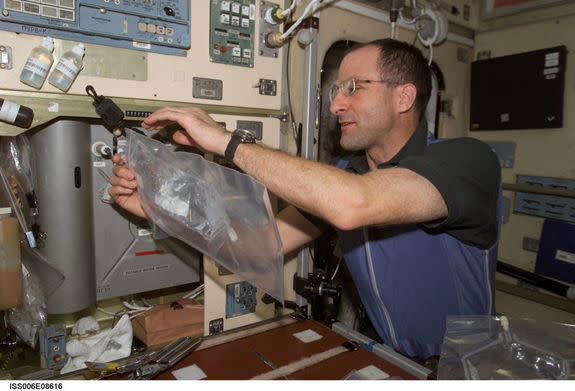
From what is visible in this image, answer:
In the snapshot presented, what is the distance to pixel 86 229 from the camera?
1.62 metres

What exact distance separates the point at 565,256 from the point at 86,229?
9.28ft

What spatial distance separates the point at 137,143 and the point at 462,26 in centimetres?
255

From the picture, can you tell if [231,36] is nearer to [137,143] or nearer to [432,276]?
[137,143]

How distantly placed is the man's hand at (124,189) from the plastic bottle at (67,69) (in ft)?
1.01

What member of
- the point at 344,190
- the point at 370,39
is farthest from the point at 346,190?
the point at 370,39

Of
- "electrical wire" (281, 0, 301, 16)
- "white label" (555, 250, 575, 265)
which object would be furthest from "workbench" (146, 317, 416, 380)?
"white label" (555, 250, 575, 265)

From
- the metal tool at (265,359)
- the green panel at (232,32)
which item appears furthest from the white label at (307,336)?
the green panel at (232,32)

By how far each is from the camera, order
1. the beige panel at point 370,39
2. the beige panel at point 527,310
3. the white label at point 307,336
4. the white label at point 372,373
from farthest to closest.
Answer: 1. the beige panel at point 527,310
2. the beige panel at point 370,39
3. the white label at point 307,336
4. the white label at point 372,373

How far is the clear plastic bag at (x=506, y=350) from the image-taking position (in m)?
1.14

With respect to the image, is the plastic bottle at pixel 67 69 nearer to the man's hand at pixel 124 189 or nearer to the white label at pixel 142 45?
the white label at pixel 142 45

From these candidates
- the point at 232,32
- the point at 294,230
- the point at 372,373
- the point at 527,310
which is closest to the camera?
the point at 372,373

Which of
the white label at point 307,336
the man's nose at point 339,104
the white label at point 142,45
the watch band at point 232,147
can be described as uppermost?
the white label at point 142,45

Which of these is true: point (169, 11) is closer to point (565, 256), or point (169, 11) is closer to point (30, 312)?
point (30, 312)
